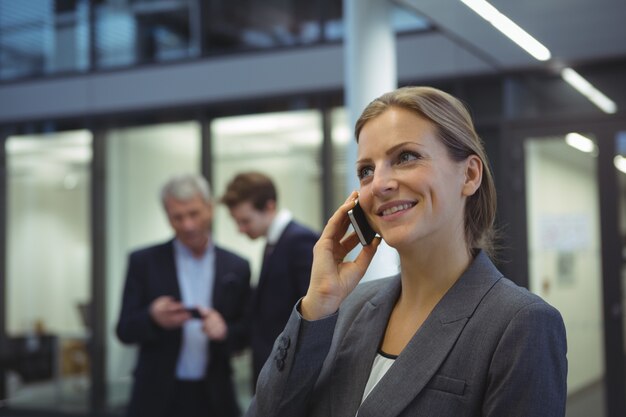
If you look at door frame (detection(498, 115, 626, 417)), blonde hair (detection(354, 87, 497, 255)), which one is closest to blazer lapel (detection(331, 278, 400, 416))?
blonde hair (detection(354, 87, 497, 255))

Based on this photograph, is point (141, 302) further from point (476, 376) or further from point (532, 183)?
point (532, 183)

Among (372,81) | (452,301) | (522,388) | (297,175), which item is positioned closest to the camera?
(522,388)

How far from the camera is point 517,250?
22.1 feet

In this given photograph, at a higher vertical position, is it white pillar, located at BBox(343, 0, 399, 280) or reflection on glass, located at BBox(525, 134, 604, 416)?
white pillar, located at BBox(343, 0, 399, 280)

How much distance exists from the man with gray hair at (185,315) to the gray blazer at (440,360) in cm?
178

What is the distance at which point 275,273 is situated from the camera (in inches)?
140

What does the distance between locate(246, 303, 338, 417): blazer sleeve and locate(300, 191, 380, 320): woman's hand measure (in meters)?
0.03

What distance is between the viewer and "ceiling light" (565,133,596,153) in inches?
256

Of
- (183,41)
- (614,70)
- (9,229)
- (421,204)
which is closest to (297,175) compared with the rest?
(183,41)

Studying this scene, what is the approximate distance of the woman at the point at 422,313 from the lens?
57.2 inches

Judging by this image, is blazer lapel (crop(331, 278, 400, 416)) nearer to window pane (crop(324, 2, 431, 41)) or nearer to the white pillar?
the white pillar

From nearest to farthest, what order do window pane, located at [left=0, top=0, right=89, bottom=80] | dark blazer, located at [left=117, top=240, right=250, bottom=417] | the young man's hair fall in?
dark blazer, located at [left=117, top=240, right=250, bottom=417] < the young man's hair < window pane, located at [left=0, top=0, right=89, bottom=80]

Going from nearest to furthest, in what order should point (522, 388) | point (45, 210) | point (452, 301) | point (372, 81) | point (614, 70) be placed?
point (522, 388) < point (452, 301) < point (372, 81) < point (614, 70) < point (45, 210)

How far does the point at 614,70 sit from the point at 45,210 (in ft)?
20.3
